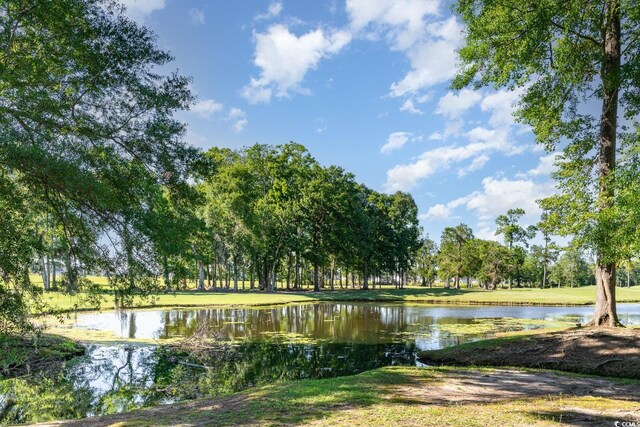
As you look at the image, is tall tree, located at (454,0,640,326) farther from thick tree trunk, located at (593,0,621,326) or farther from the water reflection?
the water reflection

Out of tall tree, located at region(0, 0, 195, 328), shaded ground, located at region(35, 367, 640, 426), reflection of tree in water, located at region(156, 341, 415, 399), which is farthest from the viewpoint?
reflection of tree in water, located at region(156, 341, 415, 399)

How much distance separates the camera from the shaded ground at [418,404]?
7066mm

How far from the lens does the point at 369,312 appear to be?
3666 cm

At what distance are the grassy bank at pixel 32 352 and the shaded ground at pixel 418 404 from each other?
5278 mm

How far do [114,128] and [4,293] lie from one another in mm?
5359

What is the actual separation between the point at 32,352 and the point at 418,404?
549 inches

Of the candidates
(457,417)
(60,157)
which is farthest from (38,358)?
(457,417)

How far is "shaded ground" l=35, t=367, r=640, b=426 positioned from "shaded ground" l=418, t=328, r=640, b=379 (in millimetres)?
2114

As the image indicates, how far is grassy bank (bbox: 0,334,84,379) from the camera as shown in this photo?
39.4 feet

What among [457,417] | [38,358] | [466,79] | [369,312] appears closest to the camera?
[457,417]

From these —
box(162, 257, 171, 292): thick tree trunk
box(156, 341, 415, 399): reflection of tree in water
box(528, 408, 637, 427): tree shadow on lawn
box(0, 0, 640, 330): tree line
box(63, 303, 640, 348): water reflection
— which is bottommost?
box(63, 303, 640, 348): water reflection

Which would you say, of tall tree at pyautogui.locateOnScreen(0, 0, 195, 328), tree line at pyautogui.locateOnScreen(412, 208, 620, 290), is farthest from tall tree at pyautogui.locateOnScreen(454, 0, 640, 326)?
tree line at pyautogui.locateOnScreen(412, 208, 620, 290)

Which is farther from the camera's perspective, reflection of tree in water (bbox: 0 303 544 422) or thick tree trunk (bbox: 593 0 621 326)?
thick tree trunk (bbox: 593 0 621 326)

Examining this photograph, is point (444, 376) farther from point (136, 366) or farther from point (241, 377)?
point (136, 366)
